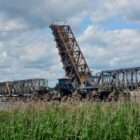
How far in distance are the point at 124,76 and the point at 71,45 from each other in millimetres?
11724

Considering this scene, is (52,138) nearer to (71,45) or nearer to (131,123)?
(131,123)

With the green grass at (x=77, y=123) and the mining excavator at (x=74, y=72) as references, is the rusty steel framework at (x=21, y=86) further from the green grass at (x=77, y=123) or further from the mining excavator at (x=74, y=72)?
the green grass at (x=77, y=123)

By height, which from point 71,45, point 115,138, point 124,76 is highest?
point 71,45

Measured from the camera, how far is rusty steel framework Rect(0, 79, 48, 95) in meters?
90.4

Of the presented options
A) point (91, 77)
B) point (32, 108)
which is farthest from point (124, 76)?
point (32, 108)

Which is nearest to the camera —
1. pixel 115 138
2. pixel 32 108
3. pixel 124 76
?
pixel 115 138

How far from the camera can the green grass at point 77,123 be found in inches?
421

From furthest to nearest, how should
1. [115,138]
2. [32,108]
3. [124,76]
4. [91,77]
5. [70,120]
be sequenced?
[91,77], [124,76], [32,108], [70,120], [115,138]

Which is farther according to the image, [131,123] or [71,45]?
[71,45]

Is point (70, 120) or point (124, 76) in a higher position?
point (124, 76)

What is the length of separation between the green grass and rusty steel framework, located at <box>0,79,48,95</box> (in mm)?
75131

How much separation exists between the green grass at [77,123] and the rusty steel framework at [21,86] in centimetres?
7513

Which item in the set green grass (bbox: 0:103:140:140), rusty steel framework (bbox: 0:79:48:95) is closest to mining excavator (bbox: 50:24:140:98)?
rusty steel framework (bbox: 0:79:48:95)

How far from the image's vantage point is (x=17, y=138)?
35.7 ft
